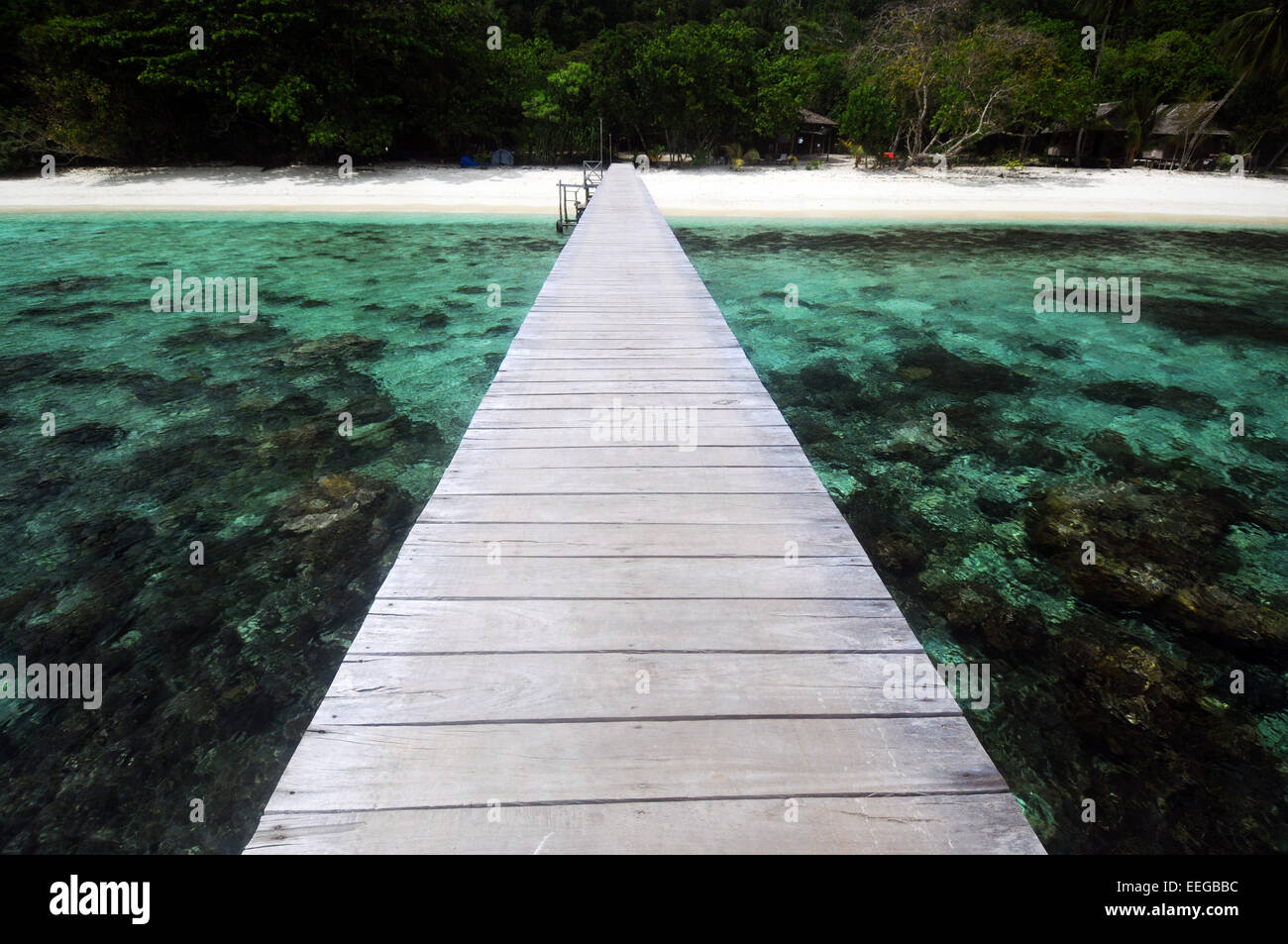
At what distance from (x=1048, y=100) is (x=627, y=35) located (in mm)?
19434

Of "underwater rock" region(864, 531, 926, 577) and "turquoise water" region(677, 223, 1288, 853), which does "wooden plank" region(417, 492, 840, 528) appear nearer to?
"turquoise water" region(677, 223, 1288, 853)

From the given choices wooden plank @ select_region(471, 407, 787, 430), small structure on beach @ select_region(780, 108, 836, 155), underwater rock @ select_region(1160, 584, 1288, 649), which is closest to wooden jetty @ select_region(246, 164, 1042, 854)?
wooden plank @ select_region(471, 407, 787, 430)

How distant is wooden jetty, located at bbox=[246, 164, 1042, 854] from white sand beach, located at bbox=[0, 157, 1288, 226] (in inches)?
738

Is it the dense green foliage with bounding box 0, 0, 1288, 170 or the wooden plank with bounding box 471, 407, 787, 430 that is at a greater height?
the dense green foliage with bounding box 0, 0, 1288, 170

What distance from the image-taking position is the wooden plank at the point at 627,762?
155 cm

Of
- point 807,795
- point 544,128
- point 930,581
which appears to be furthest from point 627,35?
point 807,795

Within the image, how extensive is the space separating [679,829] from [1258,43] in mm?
42169

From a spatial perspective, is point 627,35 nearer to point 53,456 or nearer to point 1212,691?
point 53,456

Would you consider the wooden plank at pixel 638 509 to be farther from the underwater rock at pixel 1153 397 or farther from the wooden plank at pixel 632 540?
the underwater rock at pixel 1153 397

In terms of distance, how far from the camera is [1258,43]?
2680 centimetres

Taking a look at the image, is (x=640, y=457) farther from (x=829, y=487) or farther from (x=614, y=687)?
(x=829, y=487)

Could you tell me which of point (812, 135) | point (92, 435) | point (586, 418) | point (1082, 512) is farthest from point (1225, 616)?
point (812, 135)

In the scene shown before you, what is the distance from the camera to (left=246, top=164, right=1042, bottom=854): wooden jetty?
1.48m

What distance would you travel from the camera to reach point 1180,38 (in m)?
33.1
